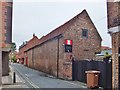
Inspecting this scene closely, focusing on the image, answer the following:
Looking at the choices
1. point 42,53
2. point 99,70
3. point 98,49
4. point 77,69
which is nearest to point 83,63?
point 77,69

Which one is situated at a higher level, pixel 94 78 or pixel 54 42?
pixel 54 42

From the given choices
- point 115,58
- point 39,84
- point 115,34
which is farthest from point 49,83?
point 115,34

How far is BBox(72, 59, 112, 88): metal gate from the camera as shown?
16.1 metres

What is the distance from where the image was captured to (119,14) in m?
12.9

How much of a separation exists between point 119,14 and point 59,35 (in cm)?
1694

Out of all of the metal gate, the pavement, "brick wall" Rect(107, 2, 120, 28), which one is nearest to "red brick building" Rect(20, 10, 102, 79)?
the metal gate

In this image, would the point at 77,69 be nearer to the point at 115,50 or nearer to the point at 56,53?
the point at 56,53

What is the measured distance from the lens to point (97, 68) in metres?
18.8

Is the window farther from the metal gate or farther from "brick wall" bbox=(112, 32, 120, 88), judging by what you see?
"brick wall" bbox=(112, 32, 120, 88)

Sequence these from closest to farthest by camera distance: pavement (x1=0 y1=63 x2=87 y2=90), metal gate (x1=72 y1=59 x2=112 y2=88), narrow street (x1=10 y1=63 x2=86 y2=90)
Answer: metal gate (x1=72 y1=59 x2=112 y2=88) < pavement (x1=0 y1=63 x2=87 y2=90) < narrow street (x1=10 y1=63 x2=86 y2=90)

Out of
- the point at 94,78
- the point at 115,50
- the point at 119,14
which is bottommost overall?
the point at 94,78

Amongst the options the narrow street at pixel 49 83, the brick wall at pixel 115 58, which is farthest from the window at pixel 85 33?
the brick wall at pixel 115 58

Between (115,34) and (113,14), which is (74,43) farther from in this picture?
(115,34)

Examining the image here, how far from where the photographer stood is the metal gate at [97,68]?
16078mm
